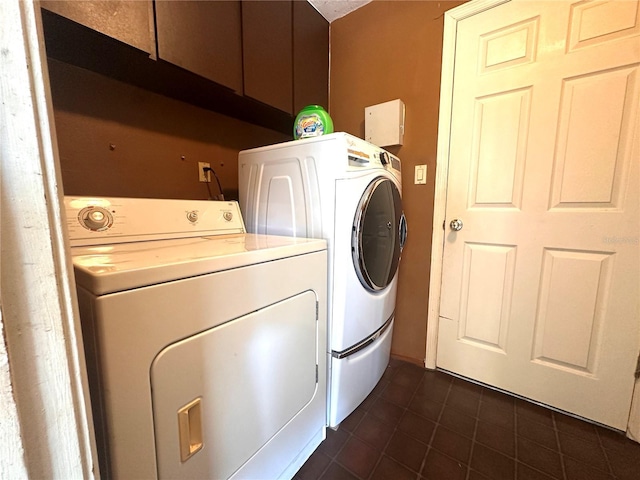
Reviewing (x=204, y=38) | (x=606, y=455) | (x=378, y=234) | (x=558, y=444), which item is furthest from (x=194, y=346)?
(x=606, y=455)

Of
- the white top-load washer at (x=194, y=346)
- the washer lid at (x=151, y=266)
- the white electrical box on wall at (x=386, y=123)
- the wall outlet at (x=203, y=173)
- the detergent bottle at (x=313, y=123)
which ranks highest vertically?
the white electrical box on wall at (x=386, y=123)

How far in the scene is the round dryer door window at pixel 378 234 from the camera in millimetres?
1126

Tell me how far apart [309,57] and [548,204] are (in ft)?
5.43

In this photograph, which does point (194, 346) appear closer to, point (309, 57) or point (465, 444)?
point (465, 444)

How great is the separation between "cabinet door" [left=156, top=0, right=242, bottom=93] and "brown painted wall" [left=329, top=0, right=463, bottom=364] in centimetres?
91

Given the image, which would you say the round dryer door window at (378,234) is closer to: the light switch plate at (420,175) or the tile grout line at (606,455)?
the light switch plate at (420,175)

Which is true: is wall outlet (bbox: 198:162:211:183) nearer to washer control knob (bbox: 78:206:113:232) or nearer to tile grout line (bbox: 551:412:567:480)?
washer control knob (bbox: 78:206:113:232)

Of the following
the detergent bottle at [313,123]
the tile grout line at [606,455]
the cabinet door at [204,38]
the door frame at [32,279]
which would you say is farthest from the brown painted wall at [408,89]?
the door frame at [32,279]

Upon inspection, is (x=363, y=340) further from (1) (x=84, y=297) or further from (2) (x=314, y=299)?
(1) (x=84, y=297)

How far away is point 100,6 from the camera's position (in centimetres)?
85

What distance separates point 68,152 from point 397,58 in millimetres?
1827

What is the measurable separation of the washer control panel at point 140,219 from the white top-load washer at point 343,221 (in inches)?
8.1

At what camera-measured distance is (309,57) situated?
1.73m

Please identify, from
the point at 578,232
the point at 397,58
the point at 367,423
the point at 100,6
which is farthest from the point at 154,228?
the point at 578,232
